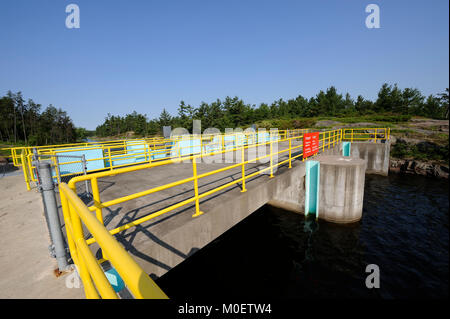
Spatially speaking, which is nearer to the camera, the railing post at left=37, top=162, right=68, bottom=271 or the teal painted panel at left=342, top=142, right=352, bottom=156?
the railing post at left=37, top=162, right=68, bottom=271

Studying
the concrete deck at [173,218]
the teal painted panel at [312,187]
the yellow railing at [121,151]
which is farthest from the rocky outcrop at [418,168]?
the concrete deck at [173,218]

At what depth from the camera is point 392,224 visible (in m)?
9.71

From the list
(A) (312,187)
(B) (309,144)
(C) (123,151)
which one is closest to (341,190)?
(A) (312,187)

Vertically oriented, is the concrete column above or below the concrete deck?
below

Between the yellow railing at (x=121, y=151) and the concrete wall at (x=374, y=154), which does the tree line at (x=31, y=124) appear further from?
the concrete wall at (x=374, y=154)

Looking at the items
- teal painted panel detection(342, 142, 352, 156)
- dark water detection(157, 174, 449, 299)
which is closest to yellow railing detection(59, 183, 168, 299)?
dark water detection(157, 174, 449, 299)

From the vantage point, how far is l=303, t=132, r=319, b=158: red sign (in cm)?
994

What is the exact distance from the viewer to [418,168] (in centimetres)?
1897

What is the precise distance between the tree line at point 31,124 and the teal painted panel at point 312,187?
285 feet

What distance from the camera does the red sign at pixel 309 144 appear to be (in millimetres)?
9938

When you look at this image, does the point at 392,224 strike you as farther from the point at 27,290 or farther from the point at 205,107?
the point at 205,107

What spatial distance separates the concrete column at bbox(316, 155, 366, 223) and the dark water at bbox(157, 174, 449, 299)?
52 cm

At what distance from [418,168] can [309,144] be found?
1597 centimetres

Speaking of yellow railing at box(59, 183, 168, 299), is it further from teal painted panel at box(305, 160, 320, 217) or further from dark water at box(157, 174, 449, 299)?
teal painted panel at box(305, 160, 320, 217)
